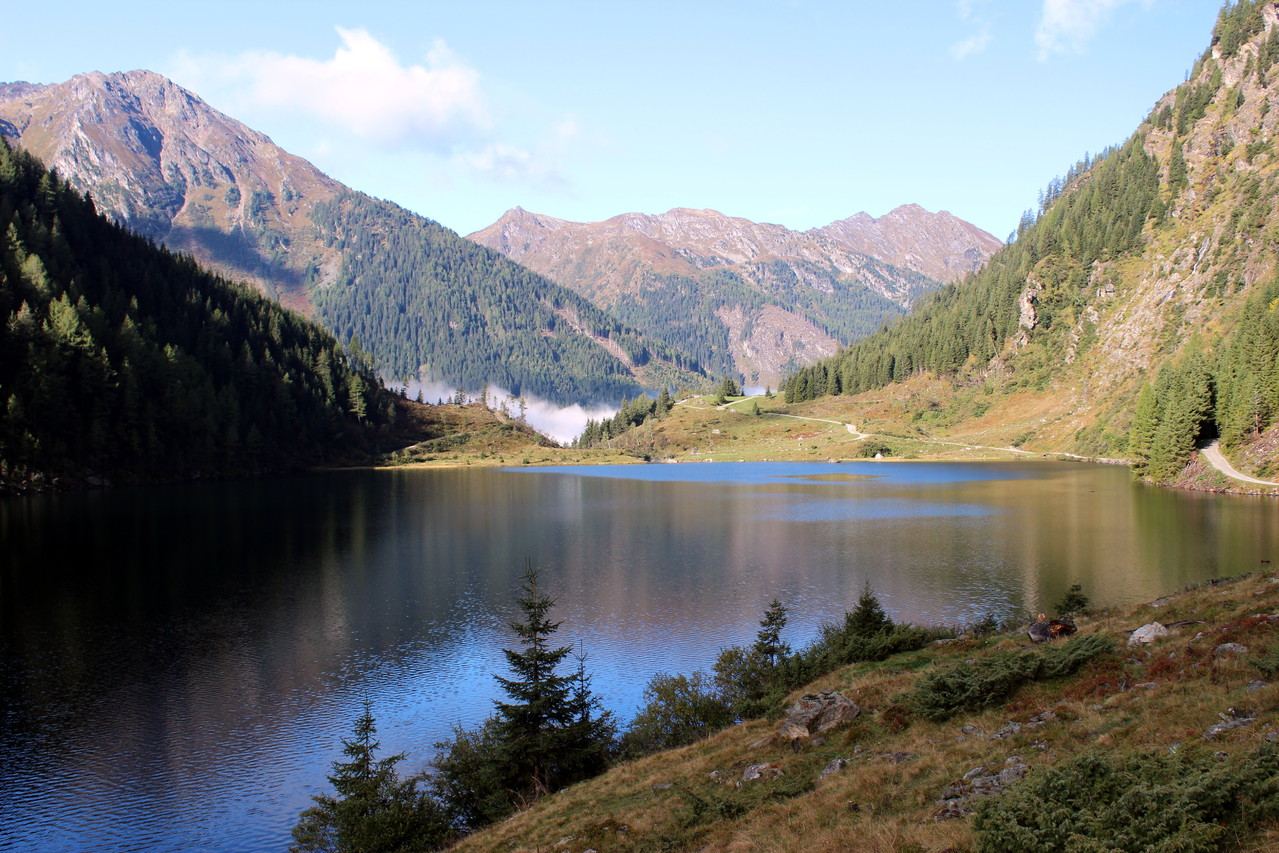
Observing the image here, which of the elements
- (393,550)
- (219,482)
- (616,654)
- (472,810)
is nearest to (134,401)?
(219,482)

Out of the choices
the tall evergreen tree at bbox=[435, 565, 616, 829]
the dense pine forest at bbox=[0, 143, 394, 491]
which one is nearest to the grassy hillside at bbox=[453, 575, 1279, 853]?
the tall evergreen tree at bbox=[435, 565, 616, 829]

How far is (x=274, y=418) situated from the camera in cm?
19175

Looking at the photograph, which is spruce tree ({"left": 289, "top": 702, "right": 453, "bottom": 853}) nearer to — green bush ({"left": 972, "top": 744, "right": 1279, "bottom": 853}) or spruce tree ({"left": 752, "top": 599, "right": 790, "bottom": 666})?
spruce tree ({"left": 752, "top": 599, "right": 790, "bottom": 666})

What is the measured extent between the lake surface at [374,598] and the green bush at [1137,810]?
23.4m

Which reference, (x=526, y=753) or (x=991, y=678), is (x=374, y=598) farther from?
(x=991, y=678)

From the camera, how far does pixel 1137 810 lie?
12406mm

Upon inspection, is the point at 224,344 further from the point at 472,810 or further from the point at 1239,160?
the point at 1239,160

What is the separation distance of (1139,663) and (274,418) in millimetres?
199350

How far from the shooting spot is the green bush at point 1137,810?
11.7 m

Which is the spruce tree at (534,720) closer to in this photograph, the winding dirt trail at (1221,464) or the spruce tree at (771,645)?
the spruce tree at (771,645)

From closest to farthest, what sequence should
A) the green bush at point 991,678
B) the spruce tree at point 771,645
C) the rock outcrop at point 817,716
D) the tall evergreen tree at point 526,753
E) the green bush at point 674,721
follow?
the green bush at point 991,678 < the rock outcrop at point 817,716 < the tall evergreen tree at point 526,753 < the green bush at point 674,721 < the spruce tree at point 771,645

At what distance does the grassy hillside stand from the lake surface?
1330cm

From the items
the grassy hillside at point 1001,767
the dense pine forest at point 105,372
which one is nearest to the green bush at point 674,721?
the grassy hillside at point 1001,767

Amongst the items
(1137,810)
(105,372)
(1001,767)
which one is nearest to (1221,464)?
(1001,767)
